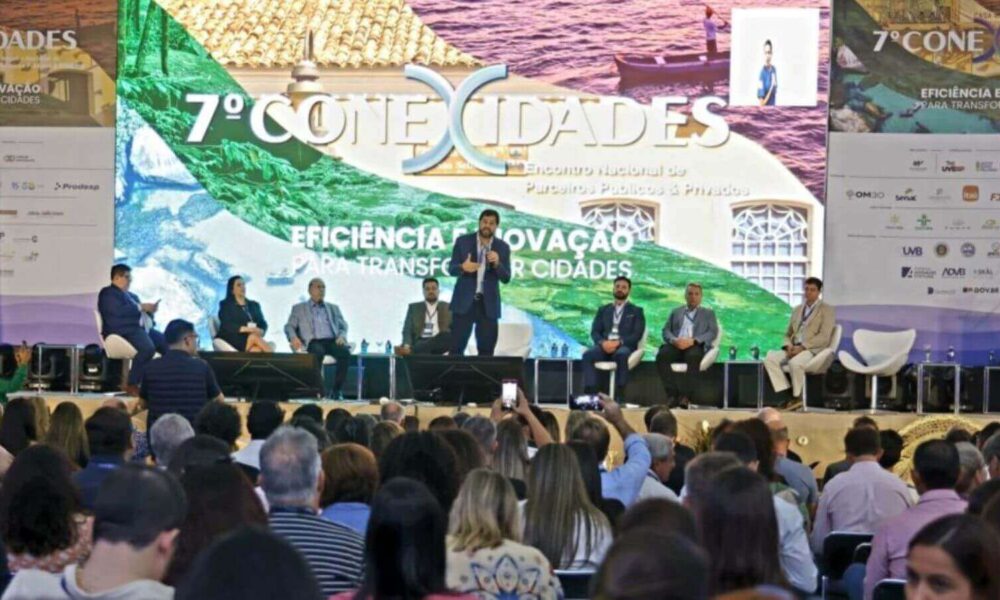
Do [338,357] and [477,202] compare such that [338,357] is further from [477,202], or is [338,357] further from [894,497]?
[894,497]

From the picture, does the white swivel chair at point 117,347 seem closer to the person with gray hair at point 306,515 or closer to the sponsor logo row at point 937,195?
the sponsor logo row at point 937,195

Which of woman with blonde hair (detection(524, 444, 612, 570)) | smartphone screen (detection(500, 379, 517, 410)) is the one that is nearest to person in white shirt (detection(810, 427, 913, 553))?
woman with blonde hair (detection(524, 444, 612, 570))

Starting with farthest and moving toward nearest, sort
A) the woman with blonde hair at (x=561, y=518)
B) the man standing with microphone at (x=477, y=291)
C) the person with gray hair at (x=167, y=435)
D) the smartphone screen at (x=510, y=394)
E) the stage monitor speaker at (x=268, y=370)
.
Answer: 1. the man standing with microphone at (x=477, y=291)
2. the stage monitor speaker at (x=268, y=370)
3. the smartphone screen at (x=510, y=394)
4. the person with gray hair at (x=167, y=435)
5. the woman with blonde hair at (x=561, y=518)

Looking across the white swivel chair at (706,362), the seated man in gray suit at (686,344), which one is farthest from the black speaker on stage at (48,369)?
the white swivel chair at (706,362)

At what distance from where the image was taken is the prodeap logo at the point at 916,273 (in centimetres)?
1494

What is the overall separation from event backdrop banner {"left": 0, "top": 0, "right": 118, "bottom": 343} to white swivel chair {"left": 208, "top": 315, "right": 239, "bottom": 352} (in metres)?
1.76

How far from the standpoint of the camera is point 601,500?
5.46 meters

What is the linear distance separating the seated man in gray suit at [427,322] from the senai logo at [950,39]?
4.63m

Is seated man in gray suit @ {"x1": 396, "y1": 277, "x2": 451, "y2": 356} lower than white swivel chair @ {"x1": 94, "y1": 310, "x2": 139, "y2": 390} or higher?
higher

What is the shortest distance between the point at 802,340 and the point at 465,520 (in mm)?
9828

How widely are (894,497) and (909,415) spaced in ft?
21.7

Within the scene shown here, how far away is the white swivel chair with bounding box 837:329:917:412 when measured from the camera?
13516 millimetres

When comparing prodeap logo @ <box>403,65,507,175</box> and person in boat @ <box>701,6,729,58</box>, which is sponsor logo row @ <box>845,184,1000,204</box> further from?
prodeap logo @ <box>403,65,507,175</box>

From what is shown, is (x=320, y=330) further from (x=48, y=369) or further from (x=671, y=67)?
(x=671, y=67)
